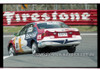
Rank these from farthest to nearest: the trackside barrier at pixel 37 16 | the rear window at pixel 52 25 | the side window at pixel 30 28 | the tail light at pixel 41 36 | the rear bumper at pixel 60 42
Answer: the trackside barrier at pixel 37 16, the side window at pixel 30 28, the rear window at pixel 52 25, the tail light at pixel 41 36, the rear bumper at pixel 60 42

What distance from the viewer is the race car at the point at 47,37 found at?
7117 millimetres

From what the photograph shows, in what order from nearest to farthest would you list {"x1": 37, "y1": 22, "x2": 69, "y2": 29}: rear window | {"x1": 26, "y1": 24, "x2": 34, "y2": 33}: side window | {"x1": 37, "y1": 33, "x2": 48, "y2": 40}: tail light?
{"x1": 37, "y1": 33, "x2": 48, "y2": 40}: tail light → {"x1": 37, "y1": 22, "x2": 69, "y2": 29}: rear window → {"x1": 26, "y1": 24, "x2": 34, "y2": 33}: side window

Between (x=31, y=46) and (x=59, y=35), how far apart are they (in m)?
→ 0.83

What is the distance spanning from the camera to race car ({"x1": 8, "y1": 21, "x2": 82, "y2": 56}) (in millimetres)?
7117

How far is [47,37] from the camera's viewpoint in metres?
7.34

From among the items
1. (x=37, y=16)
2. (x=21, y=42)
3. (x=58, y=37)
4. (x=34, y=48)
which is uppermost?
(x=37, y=16)

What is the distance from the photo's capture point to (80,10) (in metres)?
10.2

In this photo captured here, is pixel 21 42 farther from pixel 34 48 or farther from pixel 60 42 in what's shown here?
pixel 60 42

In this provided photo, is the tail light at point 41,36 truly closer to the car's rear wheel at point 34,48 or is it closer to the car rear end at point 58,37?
the car rear end at point 58,37

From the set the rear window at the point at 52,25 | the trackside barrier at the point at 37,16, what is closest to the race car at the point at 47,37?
the rear window at the point at 52,25

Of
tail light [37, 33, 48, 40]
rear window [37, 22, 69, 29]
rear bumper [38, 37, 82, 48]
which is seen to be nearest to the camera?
rear bumper [38, 37, 82, 48]

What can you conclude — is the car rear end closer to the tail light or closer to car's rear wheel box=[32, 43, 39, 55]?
the tail light

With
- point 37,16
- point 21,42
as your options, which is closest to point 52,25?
point 21,42

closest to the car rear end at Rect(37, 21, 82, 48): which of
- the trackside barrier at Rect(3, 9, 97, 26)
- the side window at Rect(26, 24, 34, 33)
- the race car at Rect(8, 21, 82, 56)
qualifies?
the race car at Rect(8, 21, 82, 56)
